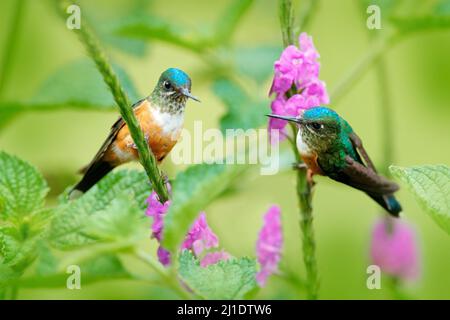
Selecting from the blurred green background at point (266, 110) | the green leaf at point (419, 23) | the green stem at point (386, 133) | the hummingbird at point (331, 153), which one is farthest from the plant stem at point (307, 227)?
the green leaf at point (419, 23)

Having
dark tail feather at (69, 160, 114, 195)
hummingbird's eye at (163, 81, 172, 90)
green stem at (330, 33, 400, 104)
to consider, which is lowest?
dark tail feather at (69, 160, 114, 195)

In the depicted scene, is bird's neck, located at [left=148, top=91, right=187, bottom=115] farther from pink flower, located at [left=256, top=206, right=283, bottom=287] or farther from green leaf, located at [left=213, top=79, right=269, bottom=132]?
green leaf, located at [left=213, top=79, right=269, bottom=132]

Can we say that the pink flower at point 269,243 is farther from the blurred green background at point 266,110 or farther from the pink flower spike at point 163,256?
the blurred green background at point 266,110

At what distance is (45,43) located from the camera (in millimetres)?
2312

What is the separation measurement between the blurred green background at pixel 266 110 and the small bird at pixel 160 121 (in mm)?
546

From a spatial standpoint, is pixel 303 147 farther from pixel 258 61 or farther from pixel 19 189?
pixel 258 61

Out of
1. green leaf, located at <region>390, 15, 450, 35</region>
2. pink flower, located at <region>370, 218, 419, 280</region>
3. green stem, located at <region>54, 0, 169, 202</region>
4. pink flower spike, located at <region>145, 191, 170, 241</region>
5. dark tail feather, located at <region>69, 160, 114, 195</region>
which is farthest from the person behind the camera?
pink flower, located at <region>370, 218, 419, 280</region>

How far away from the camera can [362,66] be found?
1.50 metres

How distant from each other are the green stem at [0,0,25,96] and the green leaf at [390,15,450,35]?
2.18 ft

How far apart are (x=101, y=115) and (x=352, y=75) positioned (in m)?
1.13

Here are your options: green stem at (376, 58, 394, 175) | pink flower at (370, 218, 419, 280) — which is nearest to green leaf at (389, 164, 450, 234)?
green stem at (376, 58, 394, 175)

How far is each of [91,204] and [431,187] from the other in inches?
12.7

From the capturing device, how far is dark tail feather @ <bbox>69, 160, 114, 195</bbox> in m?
0.82

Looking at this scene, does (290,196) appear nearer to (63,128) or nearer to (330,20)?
(63,128)
